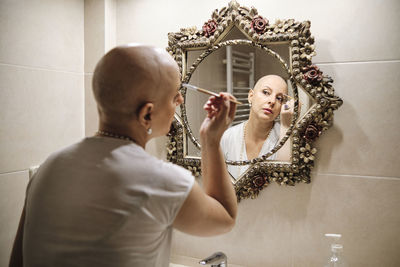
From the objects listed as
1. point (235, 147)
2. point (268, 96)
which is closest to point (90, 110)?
point (235, 147)

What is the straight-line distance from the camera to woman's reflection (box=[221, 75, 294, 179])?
117 centimetres

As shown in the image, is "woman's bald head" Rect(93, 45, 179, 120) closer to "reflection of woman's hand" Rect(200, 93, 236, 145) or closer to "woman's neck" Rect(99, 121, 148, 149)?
"woman's neck" Rect(99, 121, 148, 149)

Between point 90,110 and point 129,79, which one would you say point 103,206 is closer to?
point 129,79

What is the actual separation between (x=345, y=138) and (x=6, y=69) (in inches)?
47.2

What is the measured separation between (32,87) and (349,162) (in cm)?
118

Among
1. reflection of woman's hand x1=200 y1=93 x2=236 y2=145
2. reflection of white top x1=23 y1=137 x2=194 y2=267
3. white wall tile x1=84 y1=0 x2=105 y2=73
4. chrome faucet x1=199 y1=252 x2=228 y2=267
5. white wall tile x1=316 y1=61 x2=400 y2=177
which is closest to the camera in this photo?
reflection of white top x1=23 y1=137 x2=194 y2=267

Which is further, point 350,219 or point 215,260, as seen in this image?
point 350,219

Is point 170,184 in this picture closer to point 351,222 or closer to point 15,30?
point 351,222

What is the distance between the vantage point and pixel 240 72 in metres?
1.22

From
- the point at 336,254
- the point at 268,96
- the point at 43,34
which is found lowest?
the point at 336,254

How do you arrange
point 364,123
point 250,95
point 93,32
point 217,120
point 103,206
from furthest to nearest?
point 93,32, point 250,95, point 364,123, point 217,120, point 103,206

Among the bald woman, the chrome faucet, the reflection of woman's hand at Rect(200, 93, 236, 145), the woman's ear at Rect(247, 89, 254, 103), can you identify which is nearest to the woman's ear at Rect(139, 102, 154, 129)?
the bald woman

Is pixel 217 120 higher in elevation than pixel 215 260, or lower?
higher

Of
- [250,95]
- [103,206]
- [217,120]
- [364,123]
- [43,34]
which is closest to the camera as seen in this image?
[103,206]
